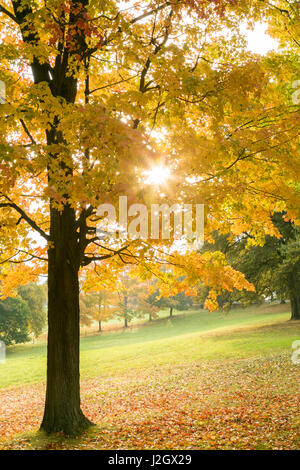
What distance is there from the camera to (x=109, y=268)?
9.41m

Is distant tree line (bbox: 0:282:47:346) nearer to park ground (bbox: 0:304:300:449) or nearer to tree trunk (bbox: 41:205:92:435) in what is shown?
park ground (bbox: 0:304:300:449)

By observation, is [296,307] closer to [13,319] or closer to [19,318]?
[19,318]

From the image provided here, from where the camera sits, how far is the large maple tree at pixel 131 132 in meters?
5.45

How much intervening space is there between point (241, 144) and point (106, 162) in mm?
2324

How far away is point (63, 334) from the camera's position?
7309 millimetres

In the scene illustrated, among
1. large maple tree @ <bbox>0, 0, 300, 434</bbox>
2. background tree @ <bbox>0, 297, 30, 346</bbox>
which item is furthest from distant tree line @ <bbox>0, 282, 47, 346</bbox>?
large maple tree @ <bbox>0, 0, 300, 434</bbox>

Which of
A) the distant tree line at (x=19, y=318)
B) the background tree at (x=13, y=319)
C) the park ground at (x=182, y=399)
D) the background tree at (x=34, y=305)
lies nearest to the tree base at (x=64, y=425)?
the park ground at (x=182, y=399)

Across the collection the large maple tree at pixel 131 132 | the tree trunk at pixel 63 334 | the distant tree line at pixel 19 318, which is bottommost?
the distant tree line at pixel 19 318

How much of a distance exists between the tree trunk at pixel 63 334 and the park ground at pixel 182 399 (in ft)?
1.04

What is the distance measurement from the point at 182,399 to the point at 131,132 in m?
8.02

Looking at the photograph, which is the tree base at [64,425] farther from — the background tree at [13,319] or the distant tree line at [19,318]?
the background tree at [13,319]

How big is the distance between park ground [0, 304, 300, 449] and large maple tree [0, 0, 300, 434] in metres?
1.28

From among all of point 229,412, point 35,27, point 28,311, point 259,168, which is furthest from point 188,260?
point 28,311

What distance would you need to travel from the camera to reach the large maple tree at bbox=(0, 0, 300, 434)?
214 inches
